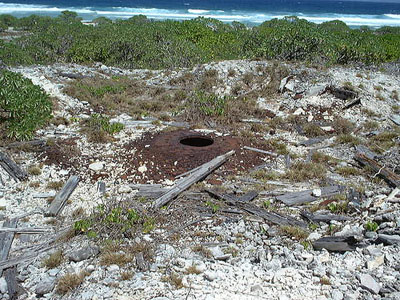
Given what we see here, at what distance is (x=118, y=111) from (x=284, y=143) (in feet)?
16.2

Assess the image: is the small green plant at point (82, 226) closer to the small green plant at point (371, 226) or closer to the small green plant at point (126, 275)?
the small green plant at point (126, 275)

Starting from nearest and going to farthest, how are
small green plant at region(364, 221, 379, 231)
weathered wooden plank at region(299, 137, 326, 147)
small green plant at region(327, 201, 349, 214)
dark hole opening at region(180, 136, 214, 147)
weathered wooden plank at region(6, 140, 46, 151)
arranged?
small green plant at region(364, 221, 379, 231) < small green plant at region(327, 201, 349, 214) < weathered wooden plank at region(6, 140, 46, 151) < weathered wooden plank at region(299, 137, 326, 147) < dark hole opening at region(180, 136, 214, 147)

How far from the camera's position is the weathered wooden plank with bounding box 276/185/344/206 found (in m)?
6.73

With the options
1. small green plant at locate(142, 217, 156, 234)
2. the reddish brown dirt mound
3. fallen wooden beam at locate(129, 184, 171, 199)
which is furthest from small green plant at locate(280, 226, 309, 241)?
the reddish brown dirt mound

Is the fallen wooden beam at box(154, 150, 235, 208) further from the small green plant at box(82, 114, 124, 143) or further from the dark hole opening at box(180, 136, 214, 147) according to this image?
the small green plant at box(82, 114, 124, 143)

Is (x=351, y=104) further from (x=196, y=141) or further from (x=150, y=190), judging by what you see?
(x=150, y=190)

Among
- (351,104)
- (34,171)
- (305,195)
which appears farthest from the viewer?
(351,104)

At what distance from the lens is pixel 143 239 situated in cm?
554

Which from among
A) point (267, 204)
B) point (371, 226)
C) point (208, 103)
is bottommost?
point (267, 204)

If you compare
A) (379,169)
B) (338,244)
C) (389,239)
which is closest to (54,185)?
(338,244)

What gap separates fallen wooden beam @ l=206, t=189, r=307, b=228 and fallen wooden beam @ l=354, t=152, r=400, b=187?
2313 millimetres

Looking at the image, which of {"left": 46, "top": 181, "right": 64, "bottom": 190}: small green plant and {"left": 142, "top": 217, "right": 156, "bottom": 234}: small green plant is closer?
{"left": 142, "top": 217, "right": 156, "bottom": 234}: small green plant

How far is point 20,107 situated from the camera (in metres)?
8.84

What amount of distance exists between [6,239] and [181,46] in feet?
44.8
